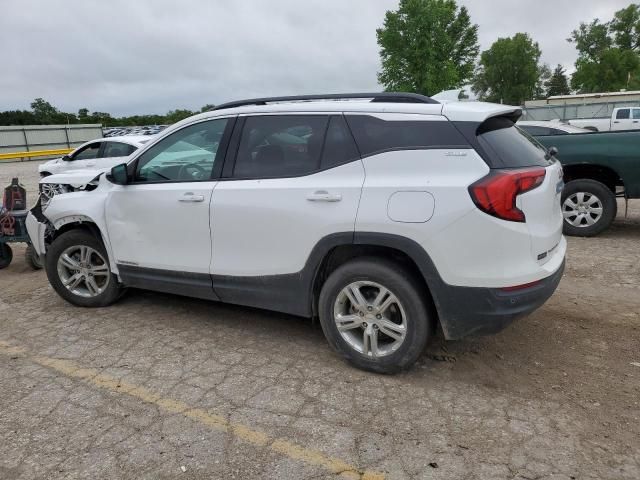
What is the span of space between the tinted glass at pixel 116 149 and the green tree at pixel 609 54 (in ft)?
204

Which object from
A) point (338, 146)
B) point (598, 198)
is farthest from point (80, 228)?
point (598, 198)

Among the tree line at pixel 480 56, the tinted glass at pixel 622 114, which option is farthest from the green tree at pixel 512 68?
the tinted glass at pixel 622 114

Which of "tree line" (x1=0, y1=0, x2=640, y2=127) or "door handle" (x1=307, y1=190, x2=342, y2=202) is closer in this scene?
"door handle" (x1=307, y1=190, x2=342, y2=202)

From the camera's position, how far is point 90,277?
15.4 feet

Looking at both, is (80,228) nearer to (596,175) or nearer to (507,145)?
(507,145)

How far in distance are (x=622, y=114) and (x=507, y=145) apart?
23402 mm

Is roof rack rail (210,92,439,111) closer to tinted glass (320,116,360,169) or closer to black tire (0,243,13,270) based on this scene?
tinted glass (320,116,360,169)

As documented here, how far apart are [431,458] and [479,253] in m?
1.15

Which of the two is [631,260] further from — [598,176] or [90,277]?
[90,277]

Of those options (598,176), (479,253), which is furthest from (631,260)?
(479,253)

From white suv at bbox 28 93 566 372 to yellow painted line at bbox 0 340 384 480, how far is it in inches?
34.4

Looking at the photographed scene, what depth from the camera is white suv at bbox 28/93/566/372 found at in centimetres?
294

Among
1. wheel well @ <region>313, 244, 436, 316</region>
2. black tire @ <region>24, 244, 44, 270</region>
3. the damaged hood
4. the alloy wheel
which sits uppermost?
the damaged hood

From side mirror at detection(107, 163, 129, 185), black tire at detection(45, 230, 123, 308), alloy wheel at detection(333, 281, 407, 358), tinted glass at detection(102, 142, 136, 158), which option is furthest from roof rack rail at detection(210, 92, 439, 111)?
tinted glass at detection(102, 142, 136, 158)
